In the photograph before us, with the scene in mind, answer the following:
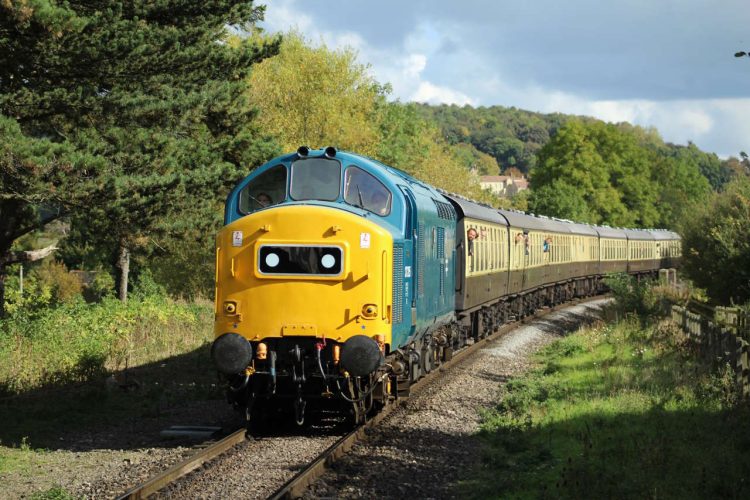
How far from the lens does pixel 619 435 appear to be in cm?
1212

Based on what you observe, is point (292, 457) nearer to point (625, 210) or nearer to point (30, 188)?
point (30, 188)

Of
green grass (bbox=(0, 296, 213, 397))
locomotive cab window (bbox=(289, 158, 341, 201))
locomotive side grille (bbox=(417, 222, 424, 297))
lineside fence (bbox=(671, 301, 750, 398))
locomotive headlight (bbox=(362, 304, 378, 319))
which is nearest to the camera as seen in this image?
locomotive headlight (bbox=(362, 304, 378, 319))

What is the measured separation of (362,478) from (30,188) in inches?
389

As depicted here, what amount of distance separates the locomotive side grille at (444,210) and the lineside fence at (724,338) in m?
5.31

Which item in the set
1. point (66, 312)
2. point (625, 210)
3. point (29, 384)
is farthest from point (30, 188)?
point (625, 210)

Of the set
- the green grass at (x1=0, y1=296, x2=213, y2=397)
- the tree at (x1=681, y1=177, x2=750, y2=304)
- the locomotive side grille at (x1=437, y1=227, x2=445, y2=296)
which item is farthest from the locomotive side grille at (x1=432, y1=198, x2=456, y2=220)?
the tree at (x1=681, y1=177, x2=750, y2=304)

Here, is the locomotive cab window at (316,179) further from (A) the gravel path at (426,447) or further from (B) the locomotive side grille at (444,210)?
(B) the locomotive side grille at (444,210)

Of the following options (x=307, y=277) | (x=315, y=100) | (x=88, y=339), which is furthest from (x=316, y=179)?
(x=315, y=100)

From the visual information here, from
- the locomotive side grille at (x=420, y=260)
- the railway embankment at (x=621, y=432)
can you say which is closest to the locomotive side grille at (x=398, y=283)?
the locomotive side grille at (x=420, y=260)

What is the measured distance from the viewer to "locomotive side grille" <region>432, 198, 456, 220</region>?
1654 centimetres

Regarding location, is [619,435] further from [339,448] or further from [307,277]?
[307,277]

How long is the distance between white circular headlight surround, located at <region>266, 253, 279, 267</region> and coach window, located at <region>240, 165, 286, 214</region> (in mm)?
937

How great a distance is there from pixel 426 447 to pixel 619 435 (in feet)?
8.25

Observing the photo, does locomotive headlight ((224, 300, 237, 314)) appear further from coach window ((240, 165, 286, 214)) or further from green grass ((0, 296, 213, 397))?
green grass ((0, 296, 213, 397))
